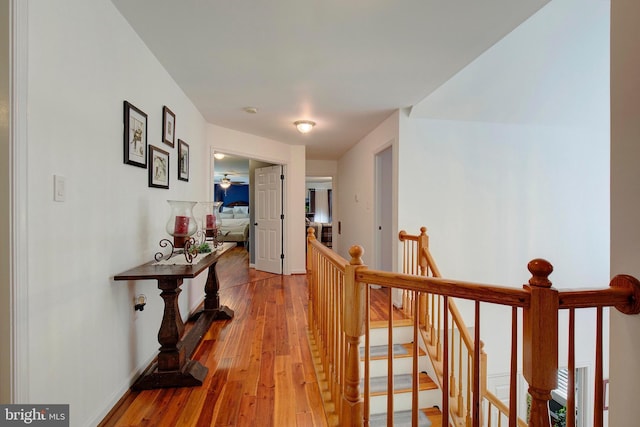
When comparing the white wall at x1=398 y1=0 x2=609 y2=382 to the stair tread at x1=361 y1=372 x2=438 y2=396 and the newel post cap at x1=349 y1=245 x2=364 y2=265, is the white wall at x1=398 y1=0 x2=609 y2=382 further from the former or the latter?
the newel post cap at x1=349 y1=245 x2=364 y2=265

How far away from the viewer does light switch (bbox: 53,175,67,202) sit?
48.2 inches

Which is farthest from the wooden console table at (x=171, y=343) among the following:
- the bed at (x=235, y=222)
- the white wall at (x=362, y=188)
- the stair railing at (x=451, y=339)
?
the bed at (x=235, y=222)

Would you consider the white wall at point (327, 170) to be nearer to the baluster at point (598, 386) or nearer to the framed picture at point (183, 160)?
the framed picture at point (183, 160)

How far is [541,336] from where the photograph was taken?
0.88 meters

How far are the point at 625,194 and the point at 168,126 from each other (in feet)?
9.52

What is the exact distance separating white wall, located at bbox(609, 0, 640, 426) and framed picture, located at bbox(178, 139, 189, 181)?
9.90 feet

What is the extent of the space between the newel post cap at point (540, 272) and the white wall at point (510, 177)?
2.48m

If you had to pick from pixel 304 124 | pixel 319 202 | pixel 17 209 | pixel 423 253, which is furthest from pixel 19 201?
pixel 319 202

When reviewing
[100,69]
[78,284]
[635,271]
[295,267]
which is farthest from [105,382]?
[295,267]

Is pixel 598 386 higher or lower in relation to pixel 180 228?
lower

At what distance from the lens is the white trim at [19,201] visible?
3.42 ft

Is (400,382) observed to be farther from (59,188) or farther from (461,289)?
(59,188)

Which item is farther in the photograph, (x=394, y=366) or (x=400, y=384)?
(x=394, y=366)

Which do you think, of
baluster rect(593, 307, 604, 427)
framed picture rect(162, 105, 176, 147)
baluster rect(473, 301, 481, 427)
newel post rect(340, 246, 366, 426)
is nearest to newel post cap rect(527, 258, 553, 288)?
baluster rect(473, 301, 481, 427)
